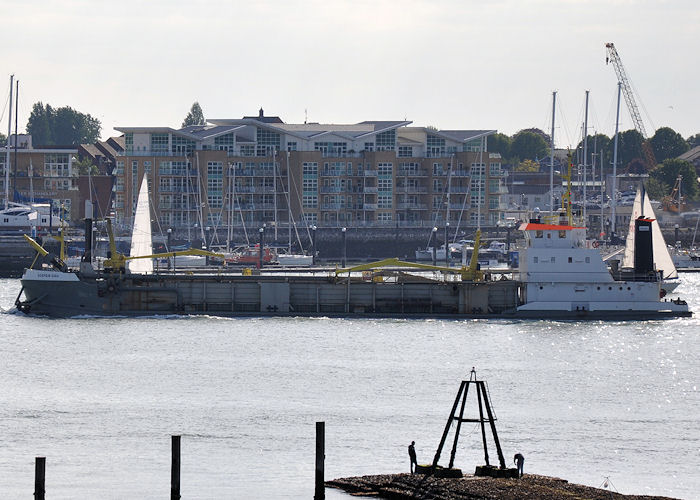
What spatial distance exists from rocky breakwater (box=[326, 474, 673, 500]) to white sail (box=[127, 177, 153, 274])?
167 ft

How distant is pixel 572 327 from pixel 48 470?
4125cm

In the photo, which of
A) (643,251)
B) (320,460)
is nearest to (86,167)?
(643,251)

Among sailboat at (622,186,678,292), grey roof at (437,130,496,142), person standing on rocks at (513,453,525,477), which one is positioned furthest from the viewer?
grey roof at (437,130,496,142)

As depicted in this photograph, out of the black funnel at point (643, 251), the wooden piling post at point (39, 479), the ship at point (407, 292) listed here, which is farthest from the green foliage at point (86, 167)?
the wooden piling post at point (39, 479)

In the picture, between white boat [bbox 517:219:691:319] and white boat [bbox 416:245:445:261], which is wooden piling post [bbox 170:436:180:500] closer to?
white boat [bbox 517:219:691:319]

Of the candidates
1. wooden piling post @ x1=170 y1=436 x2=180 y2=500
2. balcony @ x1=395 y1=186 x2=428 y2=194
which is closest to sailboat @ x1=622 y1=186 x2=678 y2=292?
wooden piling post @ x1=170 y1=436 x2=180 y2=500

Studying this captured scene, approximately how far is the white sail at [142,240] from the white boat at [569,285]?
23386 millimetres

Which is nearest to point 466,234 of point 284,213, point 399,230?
point 399,230

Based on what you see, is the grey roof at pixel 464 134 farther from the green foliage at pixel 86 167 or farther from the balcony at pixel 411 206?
the green foliage at pixel 86 167

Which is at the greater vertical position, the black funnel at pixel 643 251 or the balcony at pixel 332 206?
the balcony at pixel 332 206

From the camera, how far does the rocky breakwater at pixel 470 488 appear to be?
37.3 metres

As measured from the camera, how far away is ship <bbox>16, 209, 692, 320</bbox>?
81188mm

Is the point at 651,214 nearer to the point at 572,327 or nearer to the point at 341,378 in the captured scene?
the point at 572,327

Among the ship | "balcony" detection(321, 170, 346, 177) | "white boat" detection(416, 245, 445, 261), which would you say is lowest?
the ship
